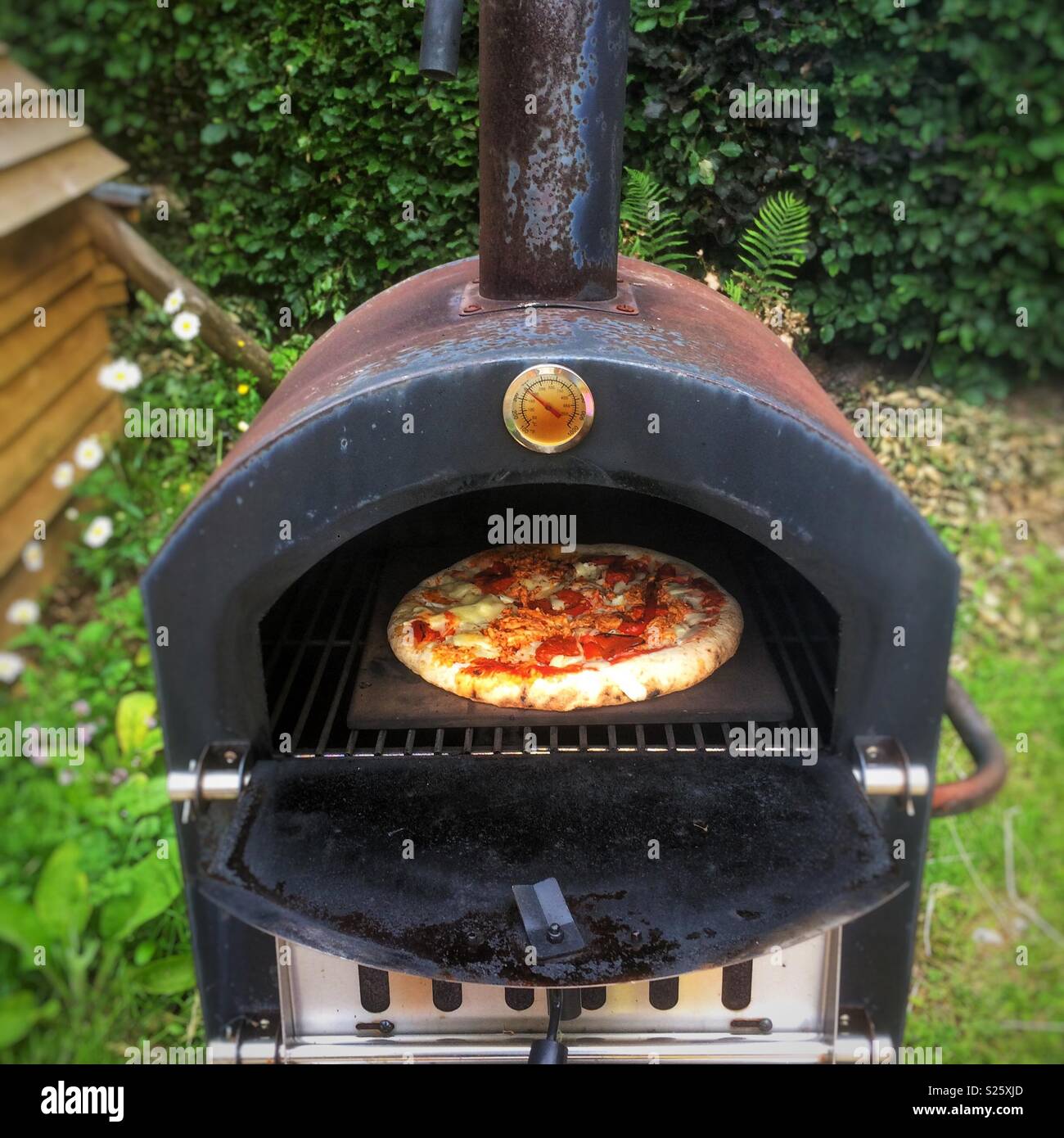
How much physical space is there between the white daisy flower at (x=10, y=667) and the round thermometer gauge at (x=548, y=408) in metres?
2.97

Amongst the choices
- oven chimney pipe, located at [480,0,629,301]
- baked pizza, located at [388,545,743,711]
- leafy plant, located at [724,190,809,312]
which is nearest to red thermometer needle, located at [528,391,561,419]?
oven chimney pipe, located at [480,0,629,301]

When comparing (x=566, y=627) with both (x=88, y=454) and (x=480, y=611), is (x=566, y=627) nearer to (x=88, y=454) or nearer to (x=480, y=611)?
(x=480, y=611)

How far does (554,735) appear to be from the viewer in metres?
1.97

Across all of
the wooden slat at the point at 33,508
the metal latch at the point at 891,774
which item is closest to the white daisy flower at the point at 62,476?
the wooden slat at the point at 33,508

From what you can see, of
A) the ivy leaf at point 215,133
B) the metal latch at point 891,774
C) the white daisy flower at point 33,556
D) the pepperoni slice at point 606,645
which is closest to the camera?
the metal latch at point 891,774

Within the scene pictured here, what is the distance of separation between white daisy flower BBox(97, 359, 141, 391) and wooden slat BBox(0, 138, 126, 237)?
0.63m

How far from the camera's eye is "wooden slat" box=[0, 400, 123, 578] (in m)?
4.01

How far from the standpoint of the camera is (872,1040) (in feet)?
6.29

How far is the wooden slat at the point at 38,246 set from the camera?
403 centimetres

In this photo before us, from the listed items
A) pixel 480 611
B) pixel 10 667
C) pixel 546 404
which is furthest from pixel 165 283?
pixel 546 404

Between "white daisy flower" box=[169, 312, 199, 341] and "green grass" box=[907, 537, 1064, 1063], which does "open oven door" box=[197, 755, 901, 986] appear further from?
Answer: "white daisy flower" box=[169, 312, 199, 341]

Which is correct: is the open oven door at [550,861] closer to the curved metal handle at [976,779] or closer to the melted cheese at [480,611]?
the curved metal handle at [976,779]

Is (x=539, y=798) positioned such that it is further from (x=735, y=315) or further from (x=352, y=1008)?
(x=735, y=315)
